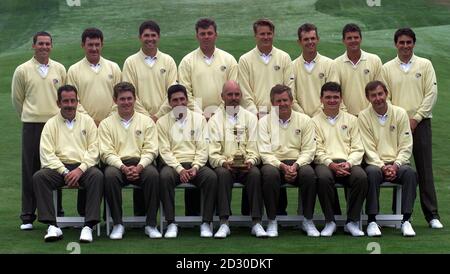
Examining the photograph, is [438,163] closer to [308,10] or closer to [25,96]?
[25,96]

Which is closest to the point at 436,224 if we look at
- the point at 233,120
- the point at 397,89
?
the point at 397,89

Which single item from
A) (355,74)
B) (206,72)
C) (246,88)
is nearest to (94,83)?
(206,72)

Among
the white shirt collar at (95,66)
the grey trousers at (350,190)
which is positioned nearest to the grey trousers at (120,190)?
the white shirt collar at (95,66)

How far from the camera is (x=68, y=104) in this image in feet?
36.3

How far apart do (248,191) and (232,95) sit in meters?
1.03

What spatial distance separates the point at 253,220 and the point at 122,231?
4.40 ft

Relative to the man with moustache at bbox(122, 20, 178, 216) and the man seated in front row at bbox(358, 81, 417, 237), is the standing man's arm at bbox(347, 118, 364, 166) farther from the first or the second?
the man with moustache at bbox(122, 20, 178, 216)

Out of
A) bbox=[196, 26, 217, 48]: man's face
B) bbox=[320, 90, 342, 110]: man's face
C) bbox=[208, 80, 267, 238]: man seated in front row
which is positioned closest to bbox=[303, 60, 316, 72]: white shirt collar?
bbox=[320, 90, 342, 110]: man's face

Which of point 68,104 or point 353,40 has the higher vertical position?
point 353,40

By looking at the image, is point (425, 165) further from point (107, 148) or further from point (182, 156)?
point (107, 148)

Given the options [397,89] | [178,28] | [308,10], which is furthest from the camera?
[308,10]

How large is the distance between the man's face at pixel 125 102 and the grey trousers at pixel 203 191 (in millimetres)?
745

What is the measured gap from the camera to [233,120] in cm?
1131
